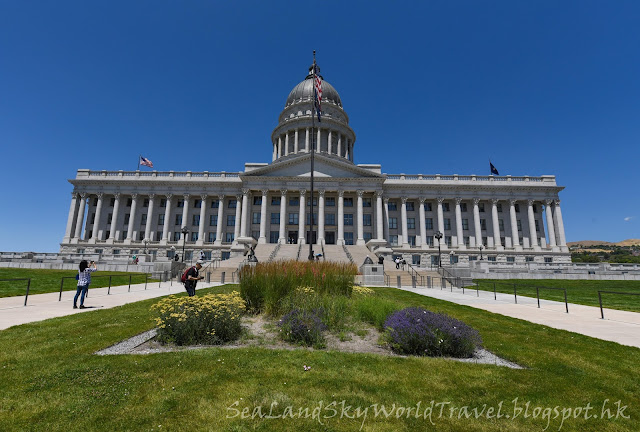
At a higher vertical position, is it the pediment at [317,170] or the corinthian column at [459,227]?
the pediment at [317,170]

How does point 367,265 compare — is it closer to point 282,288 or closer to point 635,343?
point 282,288

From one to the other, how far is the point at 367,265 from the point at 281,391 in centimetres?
2329

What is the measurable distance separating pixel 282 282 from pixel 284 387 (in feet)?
19.8

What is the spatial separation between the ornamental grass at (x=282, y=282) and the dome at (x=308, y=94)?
73875 millimetres

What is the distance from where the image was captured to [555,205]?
61.6 m

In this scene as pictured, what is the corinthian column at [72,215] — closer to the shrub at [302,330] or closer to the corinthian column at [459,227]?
the shrub at [302,330]

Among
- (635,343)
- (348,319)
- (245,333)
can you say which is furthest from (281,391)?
(635,343)

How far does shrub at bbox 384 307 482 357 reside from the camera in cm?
700

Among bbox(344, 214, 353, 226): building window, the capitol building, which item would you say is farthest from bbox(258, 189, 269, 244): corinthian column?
bbox(344, 214, 353, 226): building window

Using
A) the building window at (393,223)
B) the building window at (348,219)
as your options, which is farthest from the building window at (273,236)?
the building window at (393,223)

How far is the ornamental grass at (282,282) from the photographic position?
34.9ft

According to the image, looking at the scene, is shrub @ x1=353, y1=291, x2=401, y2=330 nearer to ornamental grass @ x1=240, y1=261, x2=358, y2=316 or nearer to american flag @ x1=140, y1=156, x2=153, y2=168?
ornamental grass @ x1=240, y1=261, x2=358, y2=316

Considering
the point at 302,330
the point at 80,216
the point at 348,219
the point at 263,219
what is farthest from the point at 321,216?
the point at 80,216

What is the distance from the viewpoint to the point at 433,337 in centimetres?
706
